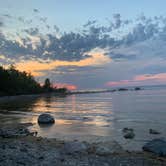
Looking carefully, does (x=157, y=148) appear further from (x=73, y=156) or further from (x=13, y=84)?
(x=13, y=84)

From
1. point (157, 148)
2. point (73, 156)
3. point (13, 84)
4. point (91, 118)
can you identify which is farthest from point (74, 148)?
point (13, 84)

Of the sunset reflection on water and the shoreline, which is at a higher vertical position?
the shoreline

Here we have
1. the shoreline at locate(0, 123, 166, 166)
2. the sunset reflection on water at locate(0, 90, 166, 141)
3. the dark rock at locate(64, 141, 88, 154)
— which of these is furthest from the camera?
the sunset reflection on water at locate(0, 90, 166, 141)

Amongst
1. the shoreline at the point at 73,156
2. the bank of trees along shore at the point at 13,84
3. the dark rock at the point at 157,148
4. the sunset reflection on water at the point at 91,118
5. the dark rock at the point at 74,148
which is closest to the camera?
the shoreline at the point at 73,156

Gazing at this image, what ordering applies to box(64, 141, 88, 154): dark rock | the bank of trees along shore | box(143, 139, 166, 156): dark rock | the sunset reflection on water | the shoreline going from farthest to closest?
the bank of trees along shore, the sunset reflection on water, box(143, 139, 166, 156): dark rock, box(64, 141, 88, 154): dark rock, the shoreline

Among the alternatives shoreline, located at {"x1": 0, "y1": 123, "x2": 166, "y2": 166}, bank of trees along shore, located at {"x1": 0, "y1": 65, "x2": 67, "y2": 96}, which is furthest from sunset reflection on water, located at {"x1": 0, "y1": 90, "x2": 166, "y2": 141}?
bank of trees along shore, located at {"x1": 0, "y1": 65, "x2": 67, "y2": 96}

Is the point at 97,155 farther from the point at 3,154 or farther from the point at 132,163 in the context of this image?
the point at 3,154

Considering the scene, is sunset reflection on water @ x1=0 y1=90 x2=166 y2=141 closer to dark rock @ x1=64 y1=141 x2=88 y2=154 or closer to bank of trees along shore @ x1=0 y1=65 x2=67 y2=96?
dark rock @ x1=64 y1=141 x2=88 y2=154

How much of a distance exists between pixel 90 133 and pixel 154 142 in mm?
11255

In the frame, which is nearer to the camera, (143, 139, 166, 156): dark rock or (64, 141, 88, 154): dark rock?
(64, 141, 88, 154): dark rock

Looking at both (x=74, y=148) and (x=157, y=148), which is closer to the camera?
(x=74, y=148)

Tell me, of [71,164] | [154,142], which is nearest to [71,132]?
[154,142]

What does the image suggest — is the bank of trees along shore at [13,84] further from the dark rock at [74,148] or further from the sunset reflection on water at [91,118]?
the dark rock at [74,148]

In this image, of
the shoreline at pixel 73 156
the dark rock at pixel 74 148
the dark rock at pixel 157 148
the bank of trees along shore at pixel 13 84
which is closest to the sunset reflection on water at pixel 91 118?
the dark rock at pixel 157 148
